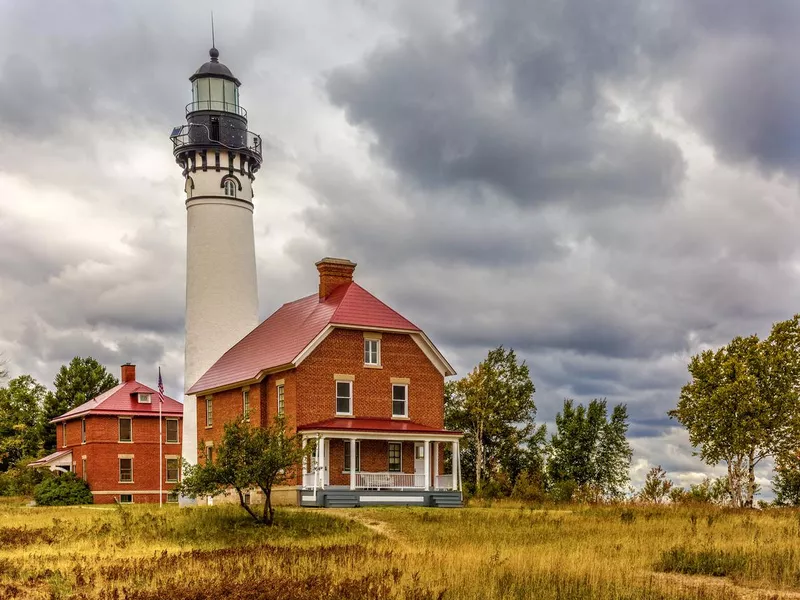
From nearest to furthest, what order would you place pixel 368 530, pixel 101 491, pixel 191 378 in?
pixel 368 530, pixel 191 378, pixel 101 491

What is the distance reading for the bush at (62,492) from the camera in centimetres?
5406

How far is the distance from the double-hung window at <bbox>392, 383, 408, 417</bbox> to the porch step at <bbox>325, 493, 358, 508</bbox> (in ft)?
17.4

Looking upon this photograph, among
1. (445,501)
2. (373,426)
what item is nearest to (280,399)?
(373,426)

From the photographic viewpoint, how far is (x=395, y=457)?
132ft

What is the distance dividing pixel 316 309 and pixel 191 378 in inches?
423

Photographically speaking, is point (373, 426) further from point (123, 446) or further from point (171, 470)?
point (171, 470)

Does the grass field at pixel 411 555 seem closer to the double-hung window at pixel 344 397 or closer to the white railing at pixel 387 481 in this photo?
the white railing at pixel 387 481

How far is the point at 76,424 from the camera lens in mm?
62375

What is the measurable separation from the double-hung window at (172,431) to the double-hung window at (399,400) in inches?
1001

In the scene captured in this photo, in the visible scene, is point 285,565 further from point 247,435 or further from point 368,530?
point 247,435

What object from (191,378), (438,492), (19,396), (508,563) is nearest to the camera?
(508,563)

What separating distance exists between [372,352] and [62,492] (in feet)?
79.3

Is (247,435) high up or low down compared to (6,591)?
up

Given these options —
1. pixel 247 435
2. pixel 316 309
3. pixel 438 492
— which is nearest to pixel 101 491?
pixel 316 309
